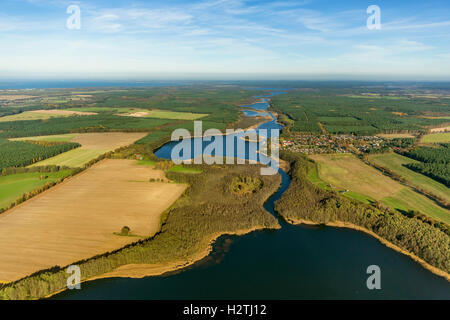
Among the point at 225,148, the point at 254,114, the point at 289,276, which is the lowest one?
the point at 289,276

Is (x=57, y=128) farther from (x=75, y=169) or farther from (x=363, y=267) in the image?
(x=363, y=267)

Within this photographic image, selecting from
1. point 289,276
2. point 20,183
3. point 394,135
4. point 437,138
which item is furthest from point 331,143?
point 20,183

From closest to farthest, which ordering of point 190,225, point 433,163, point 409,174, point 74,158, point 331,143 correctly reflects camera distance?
point 190,225 → point 409,174 → point 433,163 → point 74,158 → point 331,143

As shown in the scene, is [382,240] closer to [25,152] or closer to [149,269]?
[149,269]

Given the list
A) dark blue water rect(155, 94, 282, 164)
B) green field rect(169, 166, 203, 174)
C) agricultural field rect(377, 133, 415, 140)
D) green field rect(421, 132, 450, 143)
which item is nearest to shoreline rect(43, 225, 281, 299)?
green field rect(169, 166, 203, 174)

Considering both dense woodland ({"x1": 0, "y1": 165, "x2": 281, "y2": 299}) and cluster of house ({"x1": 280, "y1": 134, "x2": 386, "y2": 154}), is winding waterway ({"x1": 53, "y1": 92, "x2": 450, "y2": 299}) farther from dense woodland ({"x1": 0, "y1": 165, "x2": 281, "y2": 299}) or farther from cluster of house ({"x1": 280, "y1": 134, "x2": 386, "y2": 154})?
cluster of house ({"x1": 280, "y1": 134, "x2": 386, "y2": 154})

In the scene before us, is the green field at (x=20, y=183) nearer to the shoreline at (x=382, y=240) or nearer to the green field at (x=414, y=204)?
the shoreline at (x=382, y=240)

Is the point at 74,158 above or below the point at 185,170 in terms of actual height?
above
